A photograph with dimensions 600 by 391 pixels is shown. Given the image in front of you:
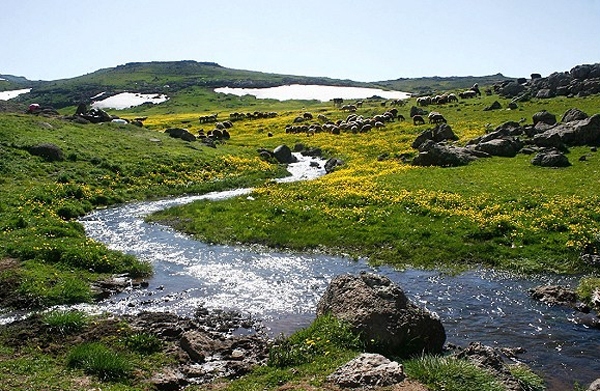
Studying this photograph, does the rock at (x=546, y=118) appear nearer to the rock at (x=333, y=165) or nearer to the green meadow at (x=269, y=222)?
the green meadow at (x=269, y=222)

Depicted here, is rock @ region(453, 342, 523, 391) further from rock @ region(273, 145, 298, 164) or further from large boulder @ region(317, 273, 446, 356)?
rock @ region(273, 145, 298, 164)

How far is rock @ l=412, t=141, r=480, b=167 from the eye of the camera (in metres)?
51.9

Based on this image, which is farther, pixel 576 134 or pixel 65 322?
pixel 576 134

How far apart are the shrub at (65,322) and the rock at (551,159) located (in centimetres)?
4275

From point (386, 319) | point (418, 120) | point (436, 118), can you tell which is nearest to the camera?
point (386, 319)

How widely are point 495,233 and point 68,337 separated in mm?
23178

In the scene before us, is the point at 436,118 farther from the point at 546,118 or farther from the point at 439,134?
the point at 546,118

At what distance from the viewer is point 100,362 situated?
48.3 feet

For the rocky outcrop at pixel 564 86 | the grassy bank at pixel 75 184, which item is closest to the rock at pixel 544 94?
the rocky outcrop at pixel 564 86

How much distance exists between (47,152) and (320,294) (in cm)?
3927

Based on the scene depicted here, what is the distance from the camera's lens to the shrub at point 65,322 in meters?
17.4

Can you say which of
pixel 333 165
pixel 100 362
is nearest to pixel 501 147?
pixel 333 165

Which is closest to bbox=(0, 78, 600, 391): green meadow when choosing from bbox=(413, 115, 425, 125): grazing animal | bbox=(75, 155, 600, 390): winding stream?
bbox=(75, 155, 600, 390): winding stream

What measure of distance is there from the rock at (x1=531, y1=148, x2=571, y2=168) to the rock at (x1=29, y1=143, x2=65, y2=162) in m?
47.3
